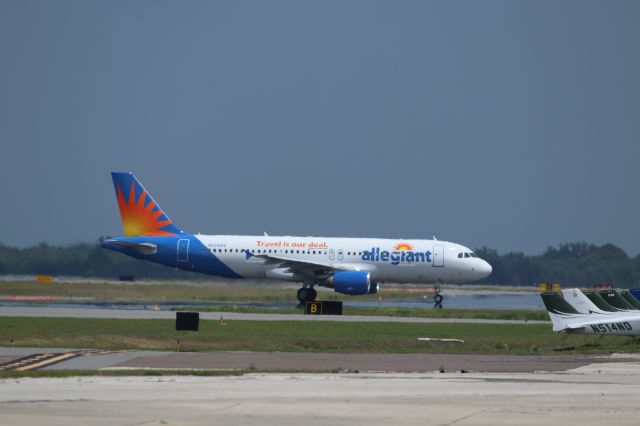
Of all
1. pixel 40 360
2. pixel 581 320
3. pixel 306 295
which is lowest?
pixel 40 360

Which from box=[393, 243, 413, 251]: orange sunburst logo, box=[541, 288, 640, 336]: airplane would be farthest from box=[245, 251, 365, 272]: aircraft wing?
box=[541, 288, 640, 336]: airplane

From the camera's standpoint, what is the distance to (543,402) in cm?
2102

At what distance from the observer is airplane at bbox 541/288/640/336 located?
115 ft

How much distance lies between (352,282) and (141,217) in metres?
12.8

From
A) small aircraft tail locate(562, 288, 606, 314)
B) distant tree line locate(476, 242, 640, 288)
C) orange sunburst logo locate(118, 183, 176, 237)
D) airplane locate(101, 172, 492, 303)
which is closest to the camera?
small aircraft tail locate(562, 288, 606, 314)

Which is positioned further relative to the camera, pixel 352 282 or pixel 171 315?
pixel 352 282

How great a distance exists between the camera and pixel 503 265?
115 m

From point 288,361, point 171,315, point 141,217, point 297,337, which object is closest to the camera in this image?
point 288,361

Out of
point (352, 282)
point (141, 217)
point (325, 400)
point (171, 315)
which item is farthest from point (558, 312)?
point (141, 217)

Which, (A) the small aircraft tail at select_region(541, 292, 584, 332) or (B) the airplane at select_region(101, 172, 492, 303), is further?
(B) the airplane at select_region(101, 172, 492, 303)

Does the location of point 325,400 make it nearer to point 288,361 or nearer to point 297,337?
point 288,361

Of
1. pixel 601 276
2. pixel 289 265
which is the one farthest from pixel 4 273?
pixel 601 276

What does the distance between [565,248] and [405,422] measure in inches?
4738

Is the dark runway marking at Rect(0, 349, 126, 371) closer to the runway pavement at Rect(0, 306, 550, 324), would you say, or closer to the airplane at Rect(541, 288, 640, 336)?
the airplane at Rect(541, 288, 640, 336)
